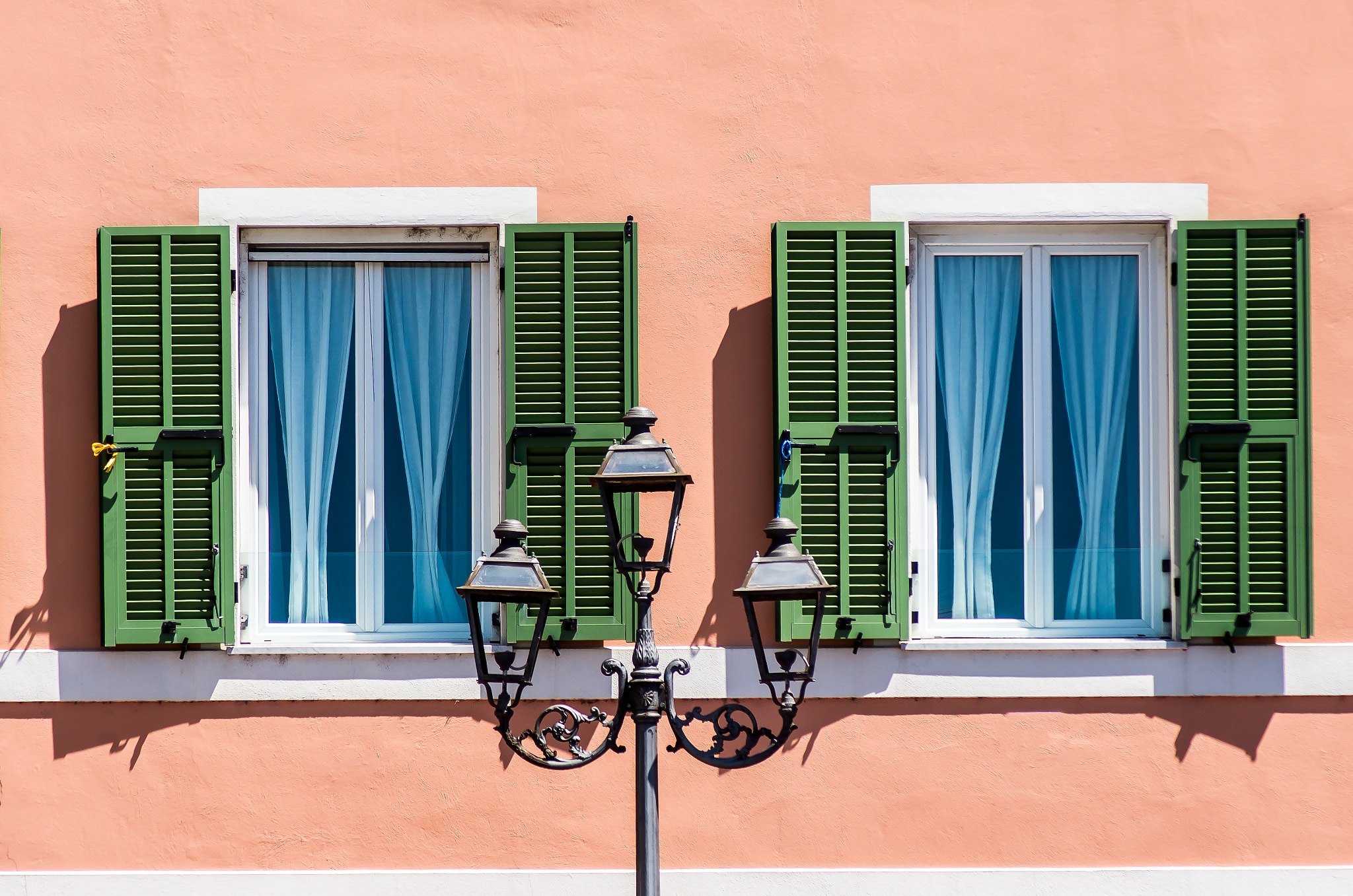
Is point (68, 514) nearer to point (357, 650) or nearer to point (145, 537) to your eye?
point (145, 537)

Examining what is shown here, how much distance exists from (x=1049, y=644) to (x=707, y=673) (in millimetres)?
1415

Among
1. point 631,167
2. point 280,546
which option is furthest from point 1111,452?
point 280,546

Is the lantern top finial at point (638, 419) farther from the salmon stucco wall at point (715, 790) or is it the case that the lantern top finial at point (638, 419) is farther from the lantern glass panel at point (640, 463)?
the salmon stucco wall at point (715, 790)

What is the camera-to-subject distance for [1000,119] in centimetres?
499

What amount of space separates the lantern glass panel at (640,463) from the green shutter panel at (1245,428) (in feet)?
8.71

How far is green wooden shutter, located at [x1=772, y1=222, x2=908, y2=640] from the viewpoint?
4832mm

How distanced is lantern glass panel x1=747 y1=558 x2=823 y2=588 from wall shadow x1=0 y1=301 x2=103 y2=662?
3027 millimetres

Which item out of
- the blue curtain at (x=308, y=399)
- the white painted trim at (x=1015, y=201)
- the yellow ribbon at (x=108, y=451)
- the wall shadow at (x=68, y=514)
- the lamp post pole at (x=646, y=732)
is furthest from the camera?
the blue curtain at (x=308, y=399)

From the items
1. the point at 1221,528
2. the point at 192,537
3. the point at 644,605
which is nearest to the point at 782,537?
the point at 644,605

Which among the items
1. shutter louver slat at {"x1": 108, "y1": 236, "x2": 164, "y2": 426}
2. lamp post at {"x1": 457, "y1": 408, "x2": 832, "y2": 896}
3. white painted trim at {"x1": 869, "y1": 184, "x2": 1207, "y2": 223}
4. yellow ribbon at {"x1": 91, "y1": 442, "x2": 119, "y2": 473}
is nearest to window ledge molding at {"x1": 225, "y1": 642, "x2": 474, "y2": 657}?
yellow ribbon at {"x1": 91, "y1": 442, "x2": 119, "y2": 473}

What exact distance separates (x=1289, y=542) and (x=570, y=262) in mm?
3163

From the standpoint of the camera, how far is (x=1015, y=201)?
196 inches

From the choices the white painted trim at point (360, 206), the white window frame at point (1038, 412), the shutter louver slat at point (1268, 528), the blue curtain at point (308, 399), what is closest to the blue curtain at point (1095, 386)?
the white window frame at point (1038, 412)

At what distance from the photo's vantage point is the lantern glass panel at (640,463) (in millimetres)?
3277
